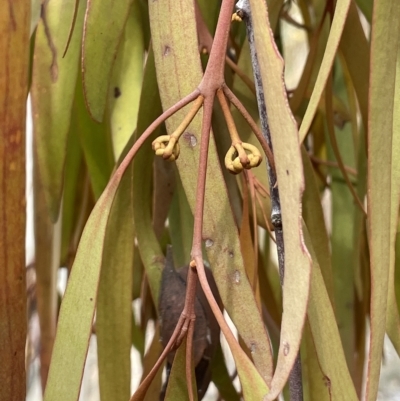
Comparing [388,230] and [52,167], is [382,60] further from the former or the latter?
[52,167]

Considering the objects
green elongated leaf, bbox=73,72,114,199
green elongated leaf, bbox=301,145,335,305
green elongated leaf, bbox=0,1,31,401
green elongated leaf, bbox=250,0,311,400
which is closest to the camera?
green elongated leaf, bbox=250,0,311,400

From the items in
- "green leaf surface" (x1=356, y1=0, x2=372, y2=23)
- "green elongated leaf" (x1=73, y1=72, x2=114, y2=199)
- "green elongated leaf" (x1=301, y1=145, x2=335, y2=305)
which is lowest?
"green elongated leaf" (x1=301, y1=145, x2=335, y2=305)

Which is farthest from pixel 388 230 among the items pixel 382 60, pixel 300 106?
pixel 300 106

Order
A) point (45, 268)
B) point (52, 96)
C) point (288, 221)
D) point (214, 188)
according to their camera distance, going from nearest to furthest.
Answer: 1. point (288, 221)
2. point (214, 188)
3. point (52, 96)
4. point (45, 268)

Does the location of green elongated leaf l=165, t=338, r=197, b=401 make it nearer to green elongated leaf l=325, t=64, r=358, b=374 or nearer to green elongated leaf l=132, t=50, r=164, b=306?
green elongated leaf l=132, t=50, r=164, b=306

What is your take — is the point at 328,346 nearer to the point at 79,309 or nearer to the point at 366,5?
the point at 79,309

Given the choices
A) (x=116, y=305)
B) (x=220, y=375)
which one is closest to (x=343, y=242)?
(x=220, y=375)

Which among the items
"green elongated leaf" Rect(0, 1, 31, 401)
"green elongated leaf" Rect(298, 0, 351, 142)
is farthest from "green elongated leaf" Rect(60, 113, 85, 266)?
"green elongated leaf" Rect(298, 0, 351, 142)

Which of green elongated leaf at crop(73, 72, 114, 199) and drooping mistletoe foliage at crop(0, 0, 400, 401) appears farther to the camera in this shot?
green elongated leaf at crop(73, 72, 114, 199)
